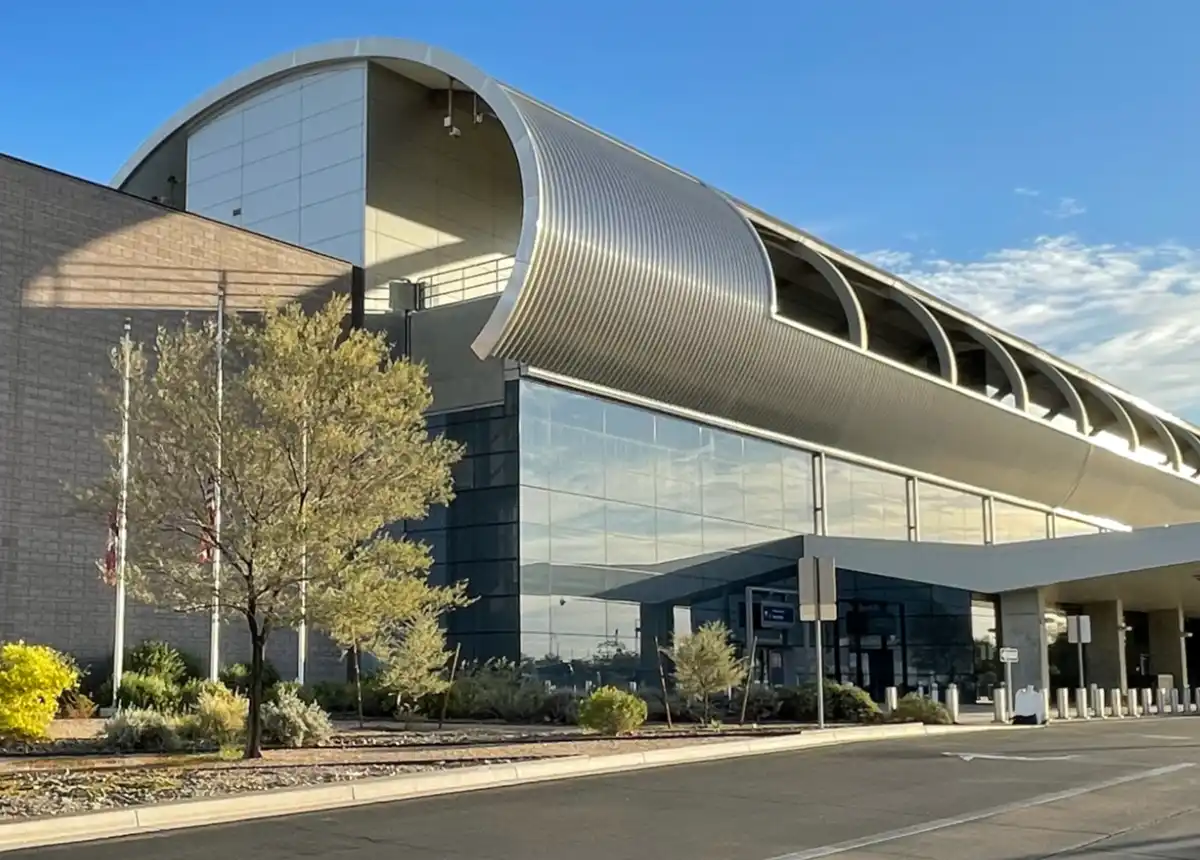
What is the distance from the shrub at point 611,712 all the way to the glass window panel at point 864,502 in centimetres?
1922

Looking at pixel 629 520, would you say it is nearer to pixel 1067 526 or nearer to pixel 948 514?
pixel 948 514

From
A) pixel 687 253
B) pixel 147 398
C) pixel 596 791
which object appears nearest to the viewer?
pixel 596 791

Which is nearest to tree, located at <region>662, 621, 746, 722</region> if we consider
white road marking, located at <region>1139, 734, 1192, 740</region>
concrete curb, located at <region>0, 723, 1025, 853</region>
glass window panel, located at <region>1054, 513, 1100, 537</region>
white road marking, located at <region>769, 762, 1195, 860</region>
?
concrete curb, located at <region>0, 723, 1025, 853</region>

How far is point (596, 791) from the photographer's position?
1447 cm

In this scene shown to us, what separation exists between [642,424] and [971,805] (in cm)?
2048

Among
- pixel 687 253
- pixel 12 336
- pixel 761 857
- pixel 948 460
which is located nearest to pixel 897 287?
pixel 948 460

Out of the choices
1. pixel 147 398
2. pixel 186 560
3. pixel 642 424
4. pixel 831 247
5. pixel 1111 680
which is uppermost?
pixel 831 247

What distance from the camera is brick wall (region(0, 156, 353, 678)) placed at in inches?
989

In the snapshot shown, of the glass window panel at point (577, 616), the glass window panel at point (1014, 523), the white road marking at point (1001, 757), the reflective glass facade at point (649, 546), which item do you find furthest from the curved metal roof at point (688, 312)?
the white road marking at point (1001, 757)

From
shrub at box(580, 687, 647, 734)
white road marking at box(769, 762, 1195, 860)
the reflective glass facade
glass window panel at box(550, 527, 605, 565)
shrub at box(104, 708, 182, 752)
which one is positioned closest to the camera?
white road marking at box(769, 762, 1195, 860)

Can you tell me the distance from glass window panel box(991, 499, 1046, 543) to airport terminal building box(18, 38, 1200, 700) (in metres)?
6.05

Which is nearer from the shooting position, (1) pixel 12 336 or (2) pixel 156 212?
(1) pixel 12 336

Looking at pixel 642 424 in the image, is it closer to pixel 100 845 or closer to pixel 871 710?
pixel 871 710

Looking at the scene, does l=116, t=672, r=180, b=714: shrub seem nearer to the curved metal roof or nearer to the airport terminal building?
the airport terminal building
